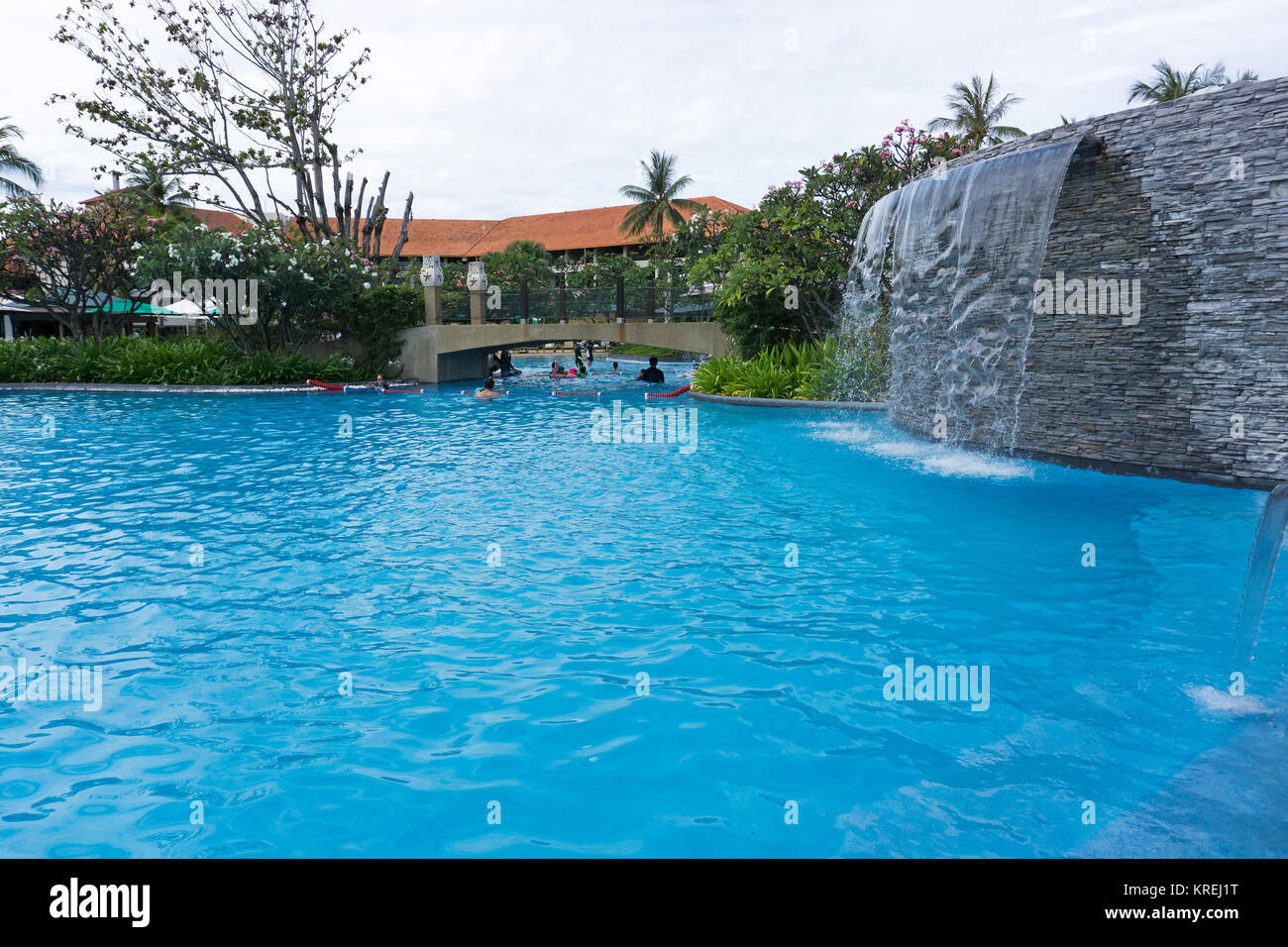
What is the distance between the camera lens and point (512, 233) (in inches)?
2721

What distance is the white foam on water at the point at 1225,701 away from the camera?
4.93m

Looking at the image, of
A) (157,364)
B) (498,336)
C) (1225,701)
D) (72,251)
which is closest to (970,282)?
(1225,701)

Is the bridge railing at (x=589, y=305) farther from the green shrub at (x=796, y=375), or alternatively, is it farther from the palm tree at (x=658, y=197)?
the palm tree at (x=658, y=197)

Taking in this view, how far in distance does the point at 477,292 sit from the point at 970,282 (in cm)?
2160

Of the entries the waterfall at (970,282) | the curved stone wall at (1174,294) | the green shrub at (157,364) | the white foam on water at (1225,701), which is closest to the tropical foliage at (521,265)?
the green shrub at (157,364)

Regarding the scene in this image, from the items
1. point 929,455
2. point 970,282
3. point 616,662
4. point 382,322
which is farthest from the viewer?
point 382,322

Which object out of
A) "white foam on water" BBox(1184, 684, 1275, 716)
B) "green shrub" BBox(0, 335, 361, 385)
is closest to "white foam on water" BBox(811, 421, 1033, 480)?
"white foam on water" BBox(1184, 684, 1275, 716)

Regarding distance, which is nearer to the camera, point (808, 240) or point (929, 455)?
point (929, 455)

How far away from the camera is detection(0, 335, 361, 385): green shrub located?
89.7 feet

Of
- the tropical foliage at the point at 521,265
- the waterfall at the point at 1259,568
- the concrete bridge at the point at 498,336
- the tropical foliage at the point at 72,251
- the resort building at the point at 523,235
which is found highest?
the resort building at the point at 523,235

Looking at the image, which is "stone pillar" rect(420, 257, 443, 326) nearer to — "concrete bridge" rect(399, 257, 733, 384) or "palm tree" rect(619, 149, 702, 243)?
"concrete bridge" rect(399, 257, 733, 384)

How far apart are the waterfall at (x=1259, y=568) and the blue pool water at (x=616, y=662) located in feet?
0.58

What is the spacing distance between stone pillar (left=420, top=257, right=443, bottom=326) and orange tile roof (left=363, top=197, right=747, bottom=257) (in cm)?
3373

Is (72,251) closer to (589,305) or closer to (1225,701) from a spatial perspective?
(589,305)
